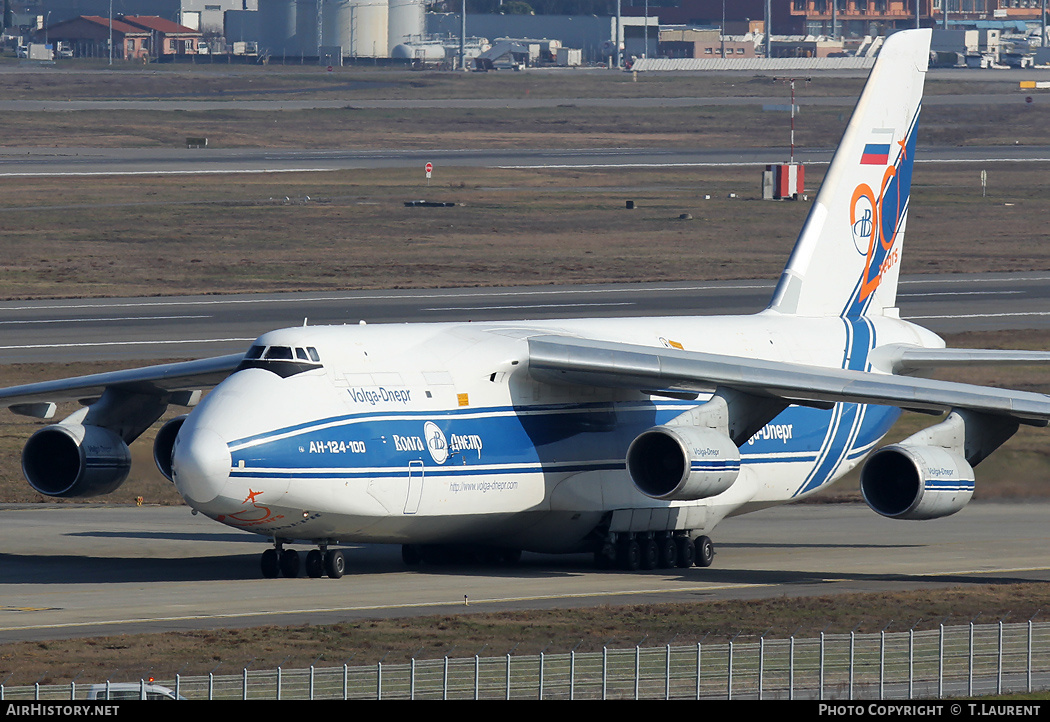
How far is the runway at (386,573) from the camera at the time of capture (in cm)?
2959

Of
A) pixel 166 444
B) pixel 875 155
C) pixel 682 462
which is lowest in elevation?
pixel 166 444

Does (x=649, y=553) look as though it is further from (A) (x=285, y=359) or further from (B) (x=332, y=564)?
(A) (x=285, y=359)

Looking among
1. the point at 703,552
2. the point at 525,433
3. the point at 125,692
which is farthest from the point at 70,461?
the point at 125,692

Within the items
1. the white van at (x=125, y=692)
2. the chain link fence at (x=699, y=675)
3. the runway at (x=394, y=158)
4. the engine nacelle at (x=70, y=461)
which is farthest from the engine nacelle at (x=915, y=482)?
the runway at (x=394, y=158)

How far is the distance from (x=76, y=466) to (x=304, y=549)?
17.8ft

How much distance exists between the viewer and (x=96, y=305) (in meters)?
72.6

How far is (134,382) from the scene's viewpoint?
119ft

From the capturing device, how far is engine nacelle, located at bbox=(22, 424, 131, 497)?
35.4m

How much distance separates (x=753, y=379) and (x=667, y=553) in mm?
5074

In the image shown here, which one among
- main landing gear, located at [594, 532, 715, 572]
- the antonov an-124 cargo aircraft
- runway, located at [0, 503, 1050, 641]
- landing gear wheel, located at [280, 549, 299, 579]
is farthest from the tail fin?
landing gear wheel, located at [280, 549, 299, 579]

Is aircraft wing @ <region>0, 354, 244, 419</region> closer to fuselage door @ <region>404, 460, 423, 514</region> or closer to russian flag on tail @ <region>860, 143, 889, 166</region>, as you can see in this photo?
fuselage door @ <region>404, 460, 423, 514</region>

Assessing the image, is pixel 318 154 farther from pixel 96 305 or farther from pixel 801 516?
pixel 801 516
